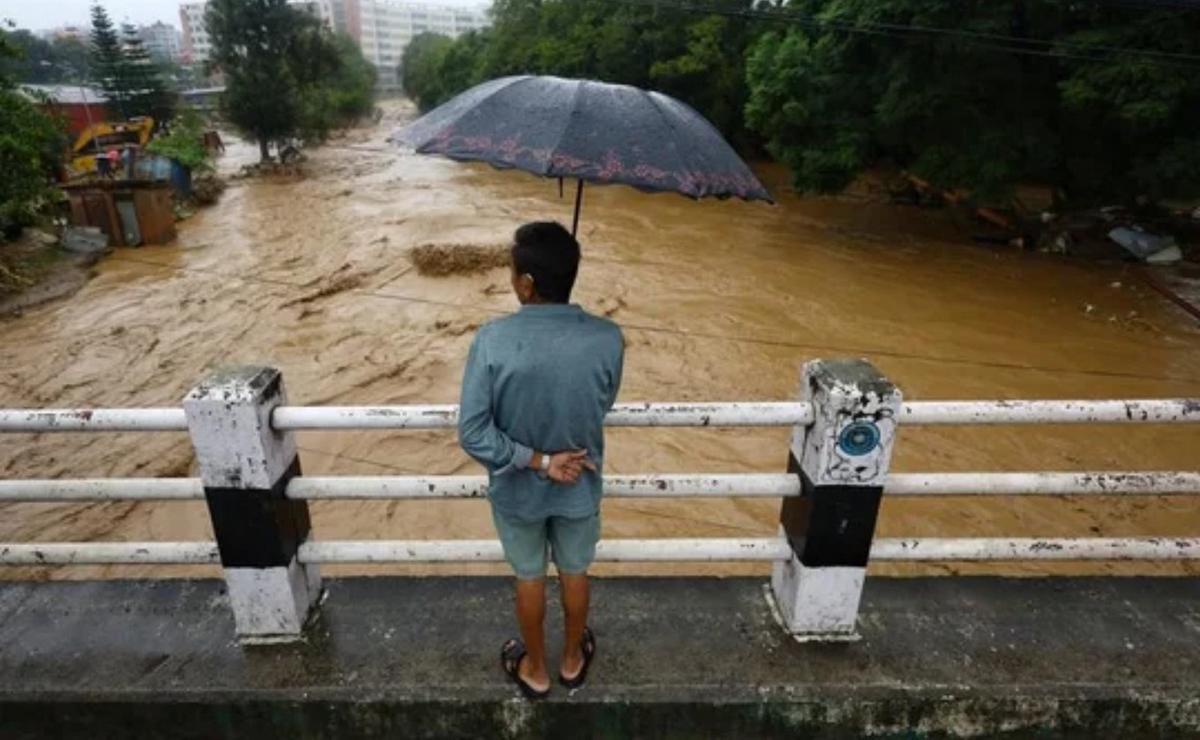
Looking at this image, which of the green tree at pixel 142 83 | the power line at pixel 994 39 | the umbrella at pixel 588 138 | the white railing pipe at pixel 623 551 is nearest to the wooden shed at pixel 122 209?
the power line at pixel 994 39

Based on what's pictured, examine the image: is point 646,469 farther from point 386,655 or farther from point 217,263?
point 217,263

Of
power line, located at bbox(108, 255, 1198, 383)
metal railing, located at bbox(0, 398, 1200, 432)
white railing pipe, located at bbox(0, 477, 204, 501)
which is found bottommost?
power line, located at bbox(108, 255, 1198, 383)

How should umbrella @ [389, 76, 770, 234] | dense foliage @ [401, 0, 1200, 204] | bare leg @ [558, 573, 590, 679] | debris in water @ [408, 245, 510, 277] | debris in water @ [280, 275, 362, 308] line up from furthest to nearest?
1. debris in water @ [408, 245, 510, 277]
2. debris in water @ [280, 275, 362, 308]
3. dense foliage @ [401, 0, 1200, 204]
4. bare leg @ [558, 573, 590, 679]
5. umbrella @ [389, 76, 770, 234]

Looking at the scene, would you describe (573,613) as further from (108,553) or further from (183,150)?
(183,150)

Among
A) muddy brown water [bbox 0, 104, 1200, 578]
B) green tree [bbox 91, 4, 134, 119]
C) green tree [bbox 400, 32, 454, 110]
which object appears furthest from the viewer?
green tree [bbox 400, 32, 454, 110]

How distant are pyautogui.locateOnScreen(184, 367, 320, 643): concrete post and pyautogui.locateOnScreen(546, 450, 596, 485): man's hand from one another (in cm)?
87

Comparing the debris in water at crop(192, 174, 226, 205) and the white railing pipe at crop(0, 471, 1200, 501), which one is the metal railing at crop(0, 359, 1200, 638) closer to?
the white railing pipe at crop(0, 471, 1200, 501)

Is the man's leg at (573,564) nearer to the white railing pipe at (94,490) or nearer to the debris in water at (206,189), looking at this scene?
the white railing pipe at (94,490)

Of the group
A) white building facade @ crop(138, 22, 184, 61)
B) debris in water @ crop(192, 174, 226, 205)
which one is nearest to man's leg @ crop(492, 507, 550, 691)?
debris in water @ crop(192, 174, 226, 205)

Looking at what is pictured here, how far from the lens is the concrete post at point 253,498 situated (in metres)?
2.00

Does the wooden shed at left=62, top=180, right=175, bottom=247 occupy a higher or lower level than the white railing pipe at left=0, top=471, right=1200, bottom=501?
lower

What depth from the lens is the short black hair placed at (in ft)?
5.88

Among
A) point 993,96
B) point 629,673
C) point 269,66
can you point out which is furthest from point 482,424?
point 269,66

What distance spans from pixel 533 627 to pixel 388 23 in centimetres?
15265
